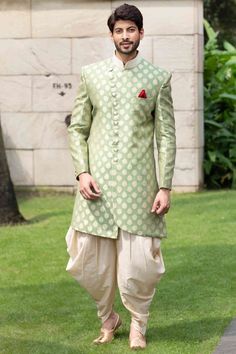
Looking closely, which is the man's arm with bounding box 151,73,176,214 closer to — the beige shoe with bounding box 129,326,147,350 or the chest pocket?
the chest pocket

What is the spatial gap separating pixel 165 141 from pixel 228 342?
126 cm

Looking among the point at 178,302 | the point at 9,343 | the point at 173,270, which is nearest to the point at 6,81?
the point at 173,270

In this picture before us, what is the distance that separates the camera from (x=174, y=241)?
10.7 meters

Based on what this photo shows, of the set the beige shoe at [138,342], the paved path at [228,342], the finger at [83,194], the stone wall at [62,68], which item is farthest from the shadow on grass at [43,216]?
the finger at [83,194]

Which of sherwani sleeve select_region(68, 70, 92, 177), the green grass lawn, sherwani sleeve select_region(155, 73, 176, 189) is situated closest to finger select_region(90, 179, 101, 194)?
sherwani sleeve select_region(68, 70, 92, 177)

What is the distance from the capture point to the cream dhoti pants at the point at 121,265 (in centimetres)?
633

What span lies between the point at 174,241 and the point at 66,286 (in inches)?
89.5

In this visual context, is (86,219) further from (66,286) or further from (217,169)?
(217,169)

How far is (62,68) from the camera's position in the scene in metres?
14.6

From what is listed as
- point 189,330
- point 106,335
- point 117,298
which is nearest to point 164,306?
point 117,298

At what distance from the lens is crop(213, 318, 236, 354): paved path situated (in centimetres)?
636

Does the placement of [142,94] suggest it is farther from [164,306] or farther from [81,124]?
[164,306]

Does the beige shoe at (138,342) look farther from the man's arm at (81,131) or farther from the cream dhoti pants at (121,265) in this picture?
the man's arm at (81,131)

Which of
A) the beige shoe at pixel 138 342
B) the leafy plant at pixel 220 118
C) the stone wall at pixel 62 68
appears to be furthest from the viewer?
the leafy plant at pixel 220 118
